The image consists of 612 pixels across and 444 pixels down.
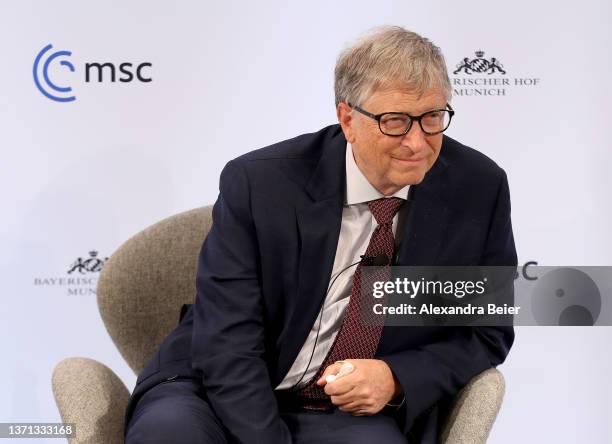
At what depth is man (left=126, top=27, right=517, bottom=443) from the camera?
197 centimetres

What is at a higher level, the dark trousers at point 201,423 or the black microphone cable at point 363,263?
the black microphone cable at point 363,263

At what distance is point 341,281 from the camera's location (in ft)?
6.97

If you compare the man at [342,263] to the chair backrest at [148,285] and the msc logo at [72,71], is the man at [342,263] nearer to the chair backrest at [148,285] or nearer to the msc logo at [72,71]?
the chair backrest at [148,285]

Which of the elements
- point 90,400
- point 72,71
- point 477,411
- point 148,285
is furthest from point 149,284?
point 72,71

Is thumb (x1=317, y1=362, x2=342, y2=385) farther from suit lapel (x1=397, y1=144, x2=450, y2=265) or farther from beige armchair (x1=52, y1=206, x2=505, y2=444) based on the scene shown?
beige armchair (x1=52, y1=206, x2=505, y2=444)

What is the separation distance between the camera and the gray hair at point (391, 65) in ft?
6.34

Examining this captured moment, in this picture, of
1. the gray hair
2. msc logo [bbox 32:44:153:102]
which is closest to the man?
the gray hair

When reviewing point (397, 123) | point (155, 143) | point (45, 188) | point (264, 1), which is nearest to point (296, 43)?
point (264, 1)

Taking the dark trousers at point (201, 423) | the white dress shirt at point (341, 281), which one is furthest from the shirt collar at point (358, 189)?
the dark trousers at point (201, 423)

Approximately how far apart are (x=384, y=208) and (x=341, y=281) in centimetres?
19

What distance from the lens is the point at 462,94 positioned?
3.21 m

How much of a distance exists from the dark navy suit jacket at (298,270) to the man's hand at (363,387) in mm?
36

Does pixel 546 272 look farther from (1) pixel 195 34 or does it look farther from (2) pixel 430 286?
(1) pixel 195 34

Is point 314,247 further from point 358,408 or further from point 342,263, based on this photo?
point 358,408
